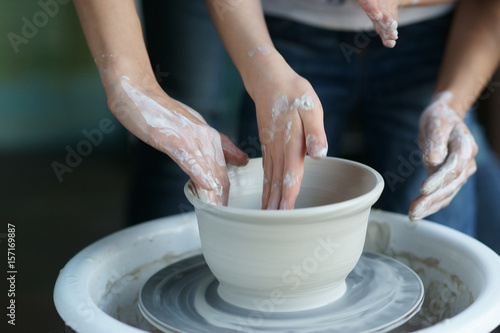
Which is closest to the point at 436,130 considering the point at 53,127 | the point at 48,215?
the point at 48,215

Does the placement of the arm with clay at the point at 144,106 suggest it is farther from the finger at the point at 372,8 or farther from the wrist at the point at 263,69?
the finger at the point at 372,8

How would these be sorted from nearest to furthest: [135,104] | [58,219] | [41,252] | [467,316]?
[467,316], [135,104], [41,252], [58,219]

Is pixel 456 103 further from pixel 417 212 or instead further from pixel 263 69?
pixel 263 69

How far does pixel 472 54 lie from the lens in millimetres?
1499

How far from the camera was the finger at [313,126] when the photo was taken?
101cm

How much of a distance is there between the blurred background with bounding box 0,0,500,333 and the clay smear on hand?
2076 millimetres

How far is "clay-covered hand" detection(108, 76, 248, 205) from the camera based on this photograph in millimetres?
1081

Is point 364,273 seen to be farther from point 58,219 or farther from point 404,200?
point 58,219

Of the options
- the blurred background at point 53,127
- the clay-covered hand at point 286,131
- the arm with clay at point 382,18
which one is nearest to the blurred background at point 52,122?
the blurred background at point 53,127

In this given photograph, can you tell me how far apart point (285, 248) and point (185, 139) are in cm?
28

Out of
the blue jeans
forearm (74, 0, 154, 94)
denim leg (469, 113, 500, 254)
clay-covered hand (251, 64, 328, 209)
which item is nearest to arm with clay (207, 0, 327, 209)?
clay-covered hand (251, 64, 328, 209)

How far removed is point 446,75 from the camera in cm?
151

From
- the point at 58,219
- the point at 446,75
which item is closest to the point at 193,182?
the point at 446,75

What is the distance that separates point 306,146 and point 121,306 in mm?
522
